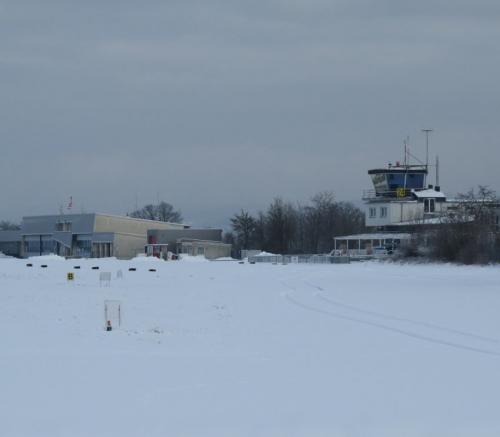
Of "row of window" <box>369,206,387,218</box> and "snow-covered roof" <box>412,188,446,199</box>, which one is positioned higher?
→ "snow-covered roof" <box>412,188,446,199</box>

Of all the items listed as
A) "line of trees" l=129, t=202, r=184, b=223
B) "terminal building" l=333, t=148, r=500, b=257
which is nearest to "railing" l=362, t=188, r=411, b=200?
"terminal building" l=333, t=148, r=500, b=257

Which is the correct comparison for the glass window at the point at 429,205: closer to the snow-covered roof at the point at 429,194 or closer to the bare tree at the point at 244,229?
the snow-covered roof at the point at 429,194

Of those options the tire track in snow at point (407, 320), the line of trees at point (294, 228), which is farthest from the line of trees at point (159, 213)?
the tire track in snow at point (407, 320)

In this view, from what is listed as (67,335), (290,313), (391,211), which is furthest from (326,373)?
(391,211)

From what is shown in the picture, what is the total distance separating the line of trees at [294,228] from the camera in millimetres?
133375

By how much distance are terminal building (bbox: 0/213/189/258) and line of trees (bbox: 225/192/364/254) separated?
626 inches

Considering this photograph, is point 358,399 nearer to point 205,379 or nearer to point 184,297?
point 205,379

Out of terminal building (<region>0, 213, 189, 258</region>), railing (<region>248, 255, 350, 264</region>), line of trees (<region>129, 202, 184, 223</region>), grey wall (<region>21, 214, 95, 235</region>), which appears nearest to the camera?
railing (<region>248, 255, 350, 264</region>)

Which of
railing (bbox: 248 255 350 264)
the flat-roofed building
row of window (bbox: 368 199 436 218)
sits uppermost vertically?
row of window (bbox: 368 199 436 218)

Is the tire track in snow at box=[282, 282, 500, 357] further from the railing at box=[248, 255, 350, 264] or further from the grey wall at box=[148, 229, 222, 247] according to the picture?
the grey wall at box=[148, 229, 222, 247]

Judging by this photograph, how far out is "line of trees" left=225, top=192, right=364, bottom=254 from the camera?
13338 centimetres

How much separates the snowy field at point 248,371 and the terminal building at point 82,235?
88.9 meters

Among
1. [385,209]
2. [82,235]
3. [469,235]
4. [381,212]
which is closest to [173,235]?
[82,235]

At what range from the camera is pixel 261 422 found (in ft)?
39.4
